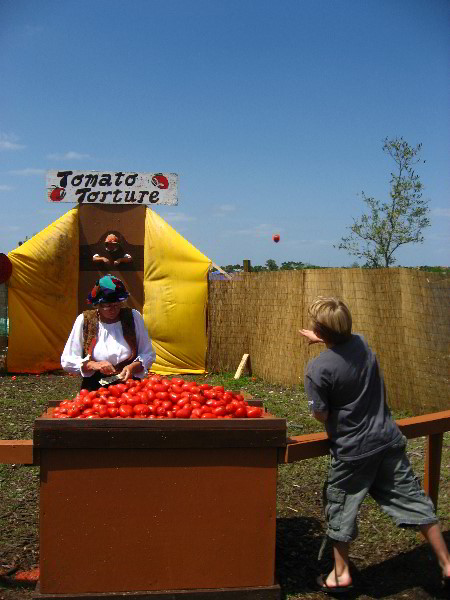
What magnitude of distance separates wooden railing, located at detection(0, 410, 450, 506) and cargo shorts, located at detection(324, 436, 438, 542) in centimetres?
15

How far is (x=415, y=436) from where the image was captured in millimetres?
3875

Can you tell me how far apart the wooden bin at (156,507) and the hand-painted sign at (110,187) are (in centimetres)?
999

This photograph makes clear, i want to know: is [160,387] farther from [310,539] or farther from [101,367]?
[310,539]

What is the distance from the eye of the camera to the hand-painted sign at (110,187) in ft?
41.9

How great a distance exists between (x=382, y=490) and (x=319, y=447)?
15.3 inches

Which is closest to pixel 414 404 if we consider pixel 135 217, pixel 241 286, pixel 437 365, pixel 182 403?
pixel 437 365

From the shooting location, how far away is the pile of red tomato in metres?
3.32

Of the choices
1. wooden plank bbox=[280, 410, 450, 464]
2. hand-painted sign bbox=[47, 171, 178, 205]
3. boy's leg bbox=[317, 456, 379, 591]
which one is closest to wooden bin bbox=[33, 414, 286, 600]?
wooden plank bbox=[280, 410, 450, 464]

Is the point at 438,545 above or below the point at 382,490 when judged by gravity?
below

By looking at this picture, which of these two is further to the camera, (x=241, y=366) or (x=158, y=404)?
(x=241, y=366)

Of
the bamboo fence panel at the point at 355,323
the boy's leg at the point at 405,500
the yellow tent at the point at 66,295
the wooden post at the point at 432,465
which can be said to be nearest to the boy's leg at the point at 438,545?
the boy's leg at the point at 405,500

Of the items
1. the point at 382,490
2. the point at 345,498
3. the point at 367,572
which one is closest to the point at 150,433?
the point at 345,498

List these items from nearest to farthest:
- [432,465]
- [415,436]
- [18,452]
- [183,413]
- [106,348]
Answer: [18,452], [183,413], [415,436], [432,465], [106,348]

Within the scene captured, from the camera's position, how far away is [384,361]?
9055 millimetres
